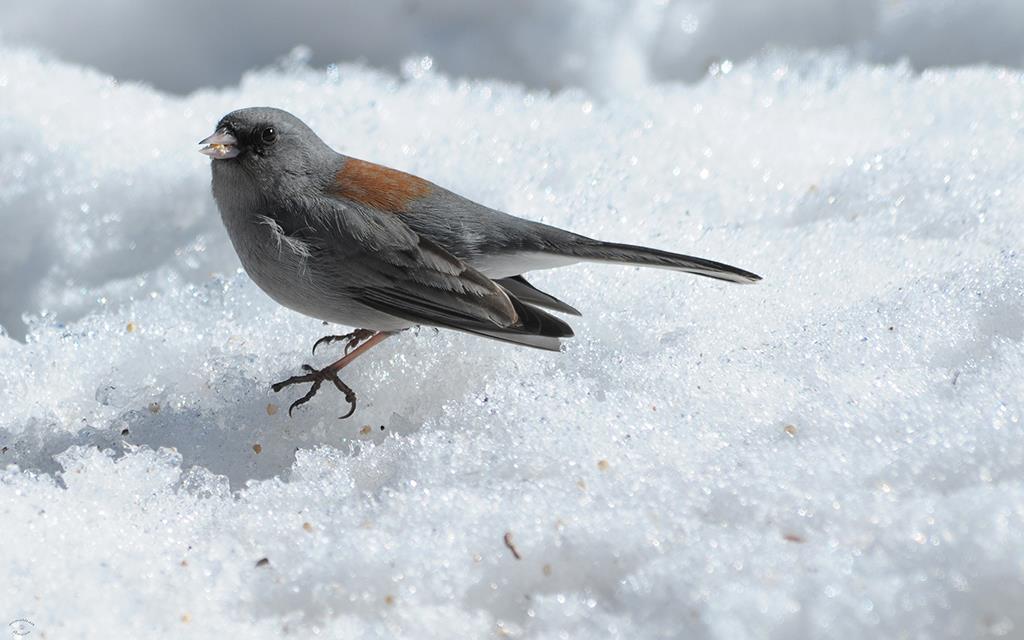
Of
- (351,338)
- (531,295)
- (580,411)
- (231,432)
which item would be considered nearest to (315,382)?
(231,432)

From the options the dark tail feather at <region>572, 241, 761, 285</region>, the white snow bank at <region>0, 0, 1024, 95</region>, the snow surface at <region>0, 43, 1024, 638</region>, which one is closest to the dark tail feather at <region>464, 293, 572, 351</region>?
the snow surface at <region>0, 43, 1024, 638</region>

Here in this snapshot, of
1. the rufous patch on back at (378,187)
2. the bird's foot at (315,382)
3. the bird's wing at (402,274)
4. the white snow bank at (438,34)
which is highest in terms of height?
the white snow bank at (438,34)

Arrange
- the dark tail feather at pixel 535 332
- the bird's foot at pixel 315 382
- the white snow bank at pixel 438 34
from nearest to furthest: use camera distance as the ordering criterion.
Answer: the dark tail feather at pixel 535 332
the bird's foot at pixel 315 382
the white snow bank at pixel 438 34

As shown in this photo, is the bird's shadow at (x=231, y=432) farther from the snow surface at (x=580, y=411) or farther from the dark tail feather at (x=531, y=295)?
the dark tail feather at (x=531, y=295)

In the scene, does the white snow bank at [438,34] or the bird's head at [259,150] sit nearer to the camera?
the bird's head at [259,150]

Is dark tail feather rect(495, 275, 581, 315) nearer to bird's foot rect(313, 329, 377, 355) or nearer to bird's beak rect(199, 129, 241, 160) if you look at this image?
bird's foot rect(313, 329, 377, 355)

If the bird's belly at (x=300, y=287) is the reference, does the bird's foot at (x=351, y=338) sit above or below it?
above

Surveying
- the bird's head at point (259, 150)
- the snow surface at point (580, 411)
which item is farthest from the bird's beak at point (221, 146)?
the snow surface at point (580, 411)
